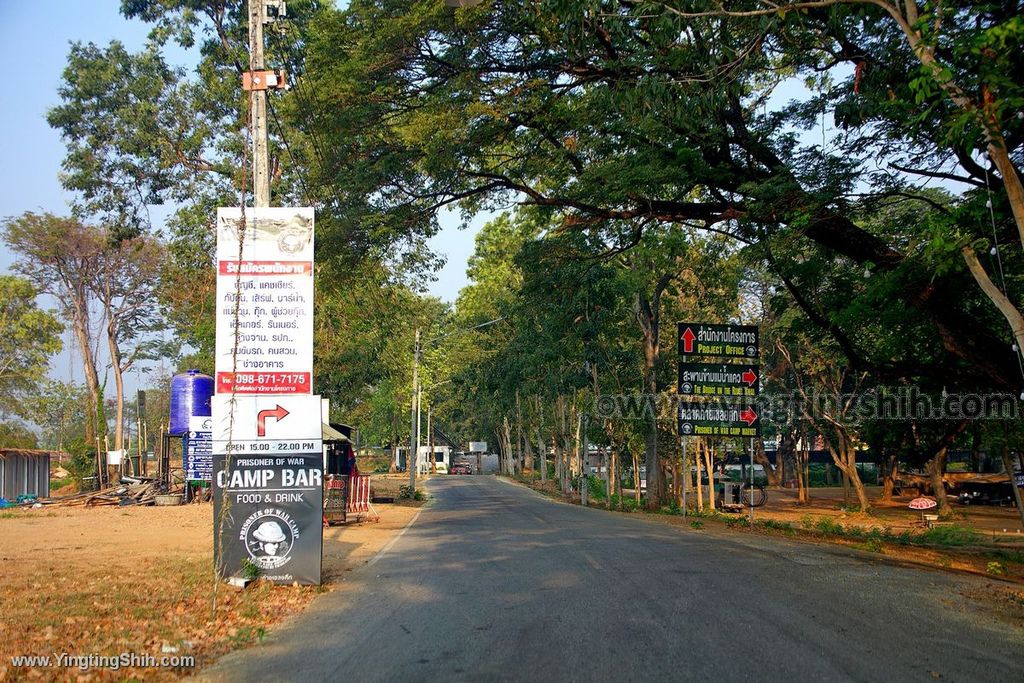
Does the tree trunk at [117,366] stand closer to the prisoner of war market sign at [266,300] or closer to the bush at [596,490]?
the bush at [596,490]

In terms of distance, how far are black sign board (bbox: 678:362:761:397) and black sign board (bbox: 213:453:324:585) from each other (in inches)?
485

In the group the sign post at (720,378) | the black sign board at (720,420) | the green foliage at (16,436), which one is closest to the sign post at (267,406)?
the sign post at (720,378)

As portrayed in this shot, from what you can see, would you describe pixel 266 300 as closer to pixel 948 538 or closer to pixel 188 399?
pixel 948 538

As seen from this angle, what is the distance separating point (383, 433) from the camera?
89.7 meters

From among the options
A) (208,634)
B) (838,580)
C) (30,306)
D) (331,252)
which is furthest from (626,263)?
(30,306)

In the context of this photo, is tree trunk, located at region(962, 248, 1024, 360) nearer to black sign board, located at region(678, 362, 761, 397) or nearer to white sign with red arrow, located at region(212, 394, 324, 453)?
white sign with red arrow, located at region(212, 394, 324, 453)

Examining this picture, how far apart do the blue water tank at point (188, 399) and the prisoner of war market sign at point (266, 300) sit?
65.9 ft

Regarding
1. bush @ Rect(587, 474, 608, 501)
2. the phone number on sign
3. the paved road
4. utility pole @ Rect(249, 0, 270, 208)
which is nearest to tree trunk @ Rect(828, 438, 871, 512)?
bush @ Rect(587, 474, 608, 501)

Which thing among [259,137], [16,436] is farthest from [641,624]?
[16,436]

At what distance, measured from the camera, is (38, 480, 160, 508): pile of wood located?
3073 cm

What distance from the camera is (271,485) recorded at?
1194 cm

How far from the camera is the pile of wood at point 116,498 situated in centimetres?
3073

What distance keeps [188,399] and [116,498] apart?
14.3 feet

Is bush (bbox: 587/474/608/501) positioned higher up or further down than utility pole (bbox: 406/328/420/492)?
further down
